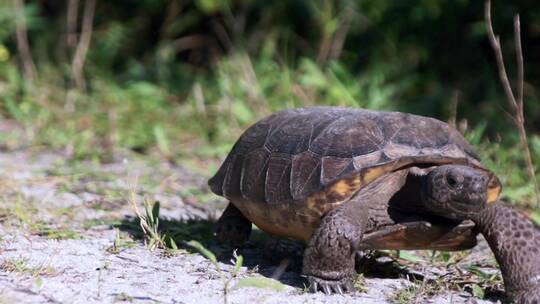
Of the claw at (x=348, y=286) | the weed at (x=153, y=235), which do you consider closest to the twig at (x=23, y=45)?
the weed at (x=153, y=235)

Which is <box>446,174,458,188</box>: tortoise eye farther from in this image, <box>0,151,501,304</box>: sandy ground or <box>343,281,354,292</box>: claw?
<box>343,281,354,292</box>: claw

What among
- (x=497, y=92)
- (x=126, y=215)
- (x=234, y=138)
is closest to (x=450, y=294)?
(x=126, y=215)

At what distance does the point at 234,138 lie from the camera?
6.07 m

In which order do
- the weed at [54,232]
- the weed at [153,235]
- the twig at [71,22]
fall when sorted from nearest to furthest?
the weed at [153,235], the weed at [54,232], the twig at [71,22]

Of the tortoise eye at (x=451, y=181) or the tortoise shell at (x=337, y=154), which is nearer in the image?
the tortoise eye at (x=451, y=181)

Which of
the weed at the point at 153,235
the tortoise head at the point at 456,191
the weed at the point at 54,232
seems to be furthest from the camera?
the weed at the point at 54,232

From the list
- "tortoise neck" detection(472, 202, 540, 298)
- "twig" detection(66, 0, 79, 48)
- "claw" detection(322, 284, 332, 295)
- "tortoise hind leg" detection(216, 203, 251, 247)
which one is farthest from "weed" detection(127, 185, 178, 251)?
"twig" detection(66, 0, 79, 48)

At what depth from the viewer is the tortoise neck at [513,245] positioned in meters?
3.19

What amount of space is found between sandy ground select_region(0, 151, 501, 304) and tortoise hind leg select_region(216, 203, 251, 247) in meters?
0.05

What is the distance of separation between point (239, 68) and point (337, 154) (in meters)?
3.72

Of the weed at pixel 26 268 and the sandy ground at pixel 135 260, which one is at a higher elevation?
the weed at pixel 26 268

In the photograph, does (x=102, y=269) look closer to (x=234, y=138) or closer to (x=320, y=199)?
(x=320, y=199)

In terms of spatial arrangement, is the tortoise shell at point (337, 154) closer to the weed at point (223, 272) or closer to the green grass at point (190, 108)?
the weed at point (223, 272)

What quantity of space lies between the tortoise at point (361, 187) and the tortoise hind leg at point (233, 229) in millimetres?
248
